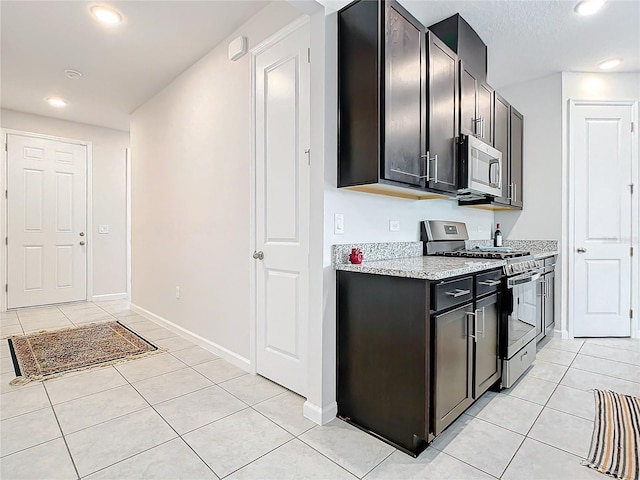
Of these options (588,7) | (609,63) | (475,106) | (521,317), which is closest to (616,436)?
(521,317)

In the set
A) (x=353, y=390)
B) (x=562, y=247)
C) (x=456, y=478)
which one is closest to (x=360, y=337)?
(x=353, y=390)

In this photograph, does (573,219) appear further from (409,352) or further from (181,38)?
(181,38)

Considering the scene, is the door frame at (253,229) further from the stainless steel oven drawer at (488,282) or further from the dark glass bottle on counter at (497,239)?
the dark glass bottle on counter at (497,239)

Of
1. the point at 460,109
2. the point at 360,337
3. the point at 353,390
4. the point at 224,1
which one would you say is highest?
the point at 224,1

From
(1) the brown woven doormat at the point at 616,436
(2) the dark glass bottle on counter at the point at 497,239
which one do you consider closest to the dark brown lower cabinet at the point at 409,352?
(1) the brown woven doormat at the point at 616,436

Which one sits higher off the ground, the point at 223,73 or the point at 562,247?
the point at 223,73

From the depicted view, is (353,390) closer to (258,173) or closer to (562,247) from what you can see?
(258,173)

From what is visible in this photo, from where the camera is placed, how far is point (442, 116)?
2.35m

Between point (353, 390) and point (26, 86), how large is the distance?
15.6ft

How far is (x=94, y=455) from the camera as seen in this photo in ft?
5.52

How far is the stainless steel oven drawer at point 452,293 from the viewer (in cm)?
167

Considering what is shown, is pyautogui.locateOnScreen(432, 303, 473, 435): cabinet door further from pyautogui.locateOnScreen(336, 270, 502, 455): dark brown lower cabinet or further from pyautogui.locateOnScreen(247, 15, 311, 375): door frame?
pyautogui.locateOnScreen(247, 15, 311, 375): door frame

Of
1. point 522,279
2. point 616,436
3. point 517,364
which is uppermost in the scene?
point 522,279

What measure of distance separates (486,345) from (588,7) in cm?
249
